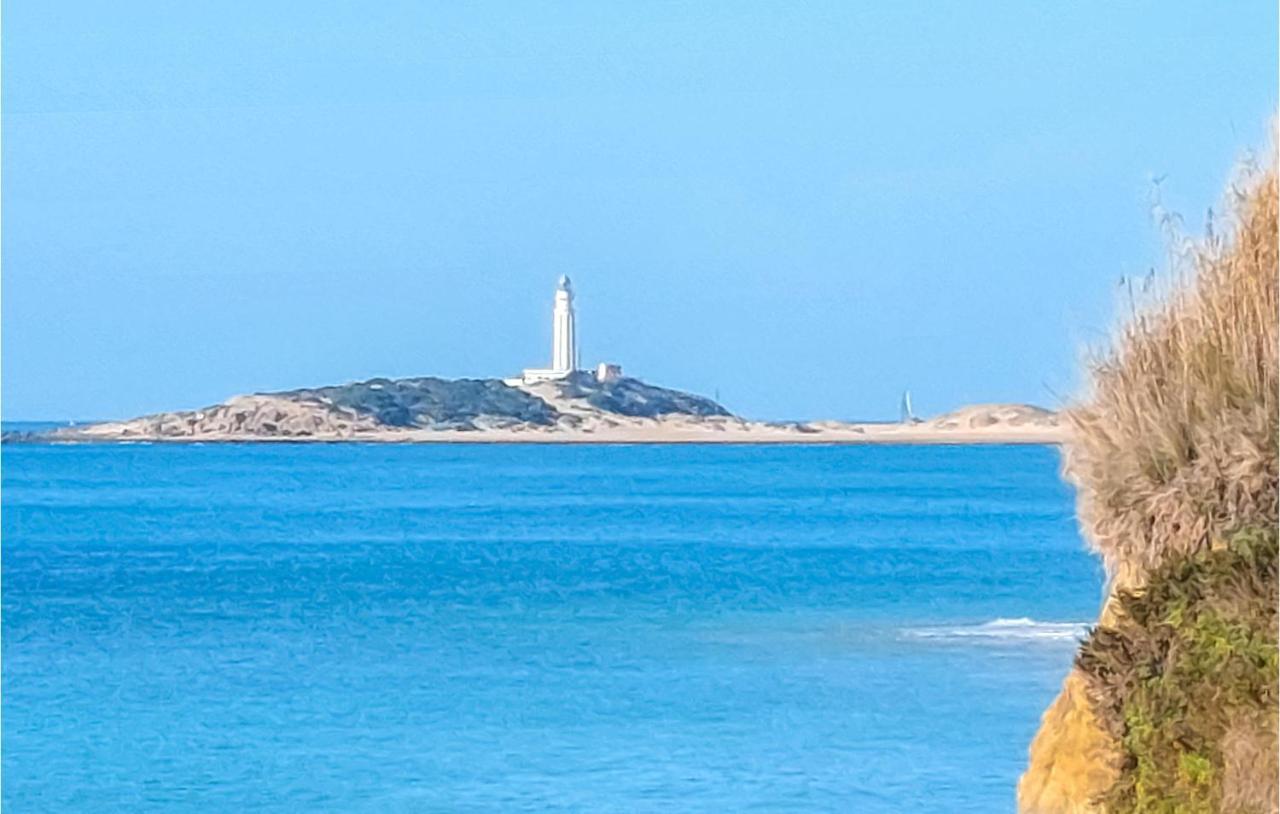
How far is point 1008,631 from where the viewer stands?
28.6 m

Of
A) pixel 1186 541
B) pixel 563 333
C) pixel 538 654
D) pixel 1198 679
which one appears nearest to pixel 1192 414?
pixel 1186 541

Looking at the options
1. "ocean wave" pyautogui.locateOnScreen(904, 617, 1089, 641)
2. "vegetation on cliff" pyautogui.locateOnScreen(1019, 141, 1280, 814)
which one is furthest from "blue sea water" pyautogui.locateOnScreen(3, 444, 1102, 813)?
"vegetation on cliff" pyautogui.locateOnScreen(1019, 141, 1280, 814)

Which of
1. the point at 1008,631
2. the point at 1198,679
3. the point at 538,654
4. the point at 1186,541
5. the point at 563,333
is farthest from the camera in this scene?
the point at 563,333

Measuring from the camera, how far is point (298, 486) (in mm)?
88062

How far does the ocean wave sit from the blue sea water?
11 cm

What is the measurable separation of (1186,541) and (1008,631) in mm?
23437

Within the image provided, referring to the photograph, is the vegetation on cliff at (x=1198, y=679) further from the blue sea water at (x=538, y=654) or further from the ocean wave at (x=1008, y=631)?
the ocean wave at (x=1008, y=631)

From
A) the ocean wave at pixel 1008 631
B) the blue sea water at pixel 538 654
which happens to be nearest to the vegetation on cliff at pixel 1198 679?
the blue sea water at pixel 538 654

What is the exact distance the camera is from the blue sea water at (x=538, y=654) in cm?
1895

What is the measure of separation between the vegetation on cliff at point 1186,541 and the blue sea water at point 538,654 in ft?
34.8

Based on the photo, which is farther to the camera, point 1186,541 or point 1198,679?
point 1186,541

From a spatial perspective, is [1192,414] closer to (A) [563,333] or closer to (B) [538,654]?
(B) [538,654]

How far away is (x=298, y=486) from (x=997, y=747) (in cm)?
7179

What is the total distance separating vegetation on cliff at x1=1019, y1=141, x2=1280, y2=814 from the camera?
527 cm
